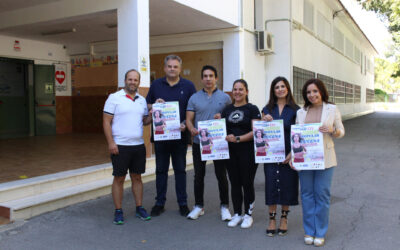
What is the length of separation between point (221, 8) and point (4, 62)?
22.5 ft

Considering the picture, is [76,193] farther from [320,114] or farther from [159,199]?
[320,114]

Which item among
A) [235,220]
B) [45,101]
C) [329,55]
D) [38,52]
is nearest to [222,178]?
[235,220]

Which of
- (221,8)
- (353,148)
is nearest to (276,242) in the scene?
(221,8)

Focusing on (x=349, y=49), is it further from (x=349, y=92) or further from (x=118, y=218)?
(x=118, y=218)

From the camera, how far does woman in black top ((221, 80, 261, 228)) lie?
14.2 ft

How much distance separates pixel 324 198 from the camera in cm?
387

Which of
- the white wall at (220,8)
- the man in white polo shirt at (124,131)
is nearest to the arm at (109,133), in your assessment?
the man in white polo shirt at (124,131)

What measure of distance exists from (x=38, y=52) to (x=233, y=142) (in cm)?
1001

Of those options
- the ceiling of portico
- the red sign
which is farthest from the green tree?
the red sign

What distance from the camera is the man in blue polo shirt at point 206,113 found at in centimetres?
461

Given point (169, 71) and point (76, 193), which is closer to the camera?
point (169, 71)

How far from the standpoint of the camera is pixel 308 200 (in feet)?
12.9

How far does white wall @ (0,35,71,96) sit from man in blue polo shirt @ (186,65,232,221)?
868 centimetres

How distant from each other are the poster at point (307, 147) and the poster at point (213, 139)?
2.84 feet
